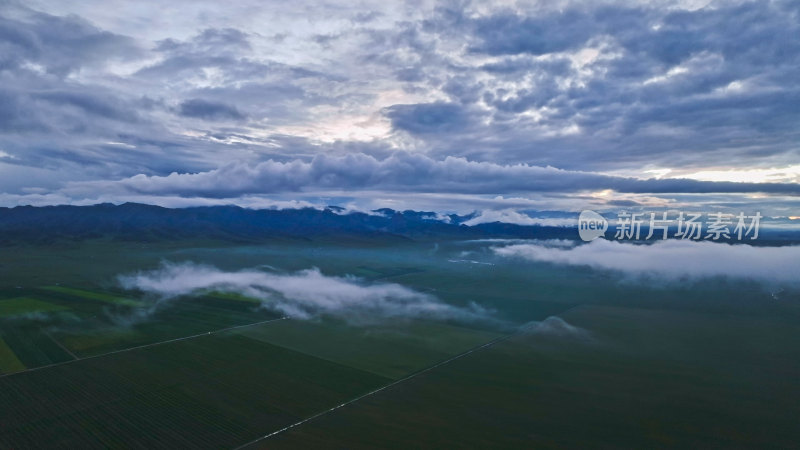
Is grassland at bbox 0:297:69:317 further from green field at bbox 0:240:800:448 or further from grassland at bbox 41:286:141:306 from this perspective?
grassland at bbox 41:286:141:306

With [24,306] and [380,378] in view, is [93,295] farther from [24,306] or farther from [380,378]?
[380,378]

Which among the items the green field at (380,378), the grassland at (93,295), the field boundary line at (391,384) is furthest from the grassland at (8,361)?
the field boundary line at (391,384)

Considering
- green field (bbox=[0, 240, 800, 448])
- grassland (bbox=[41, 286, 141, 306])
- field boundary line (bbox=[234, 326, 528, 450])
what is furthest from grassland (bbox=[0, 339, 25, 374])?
field boundary line (bbox=[234, 326, 528, 450])

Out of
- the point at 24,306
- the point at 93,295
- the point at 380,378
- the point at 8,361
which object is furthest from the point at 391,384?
the point at 93,295

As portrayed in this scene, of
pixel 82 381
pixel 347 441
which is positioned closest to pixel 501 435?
pixel 347 441

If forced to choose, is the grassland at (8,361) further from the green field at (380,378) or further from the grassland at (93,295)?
the grassland at (93,295)

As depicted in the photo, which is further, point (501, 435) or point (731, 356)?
point (731, 356)

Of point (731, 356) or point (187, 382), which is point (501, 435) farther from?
point (731, 356)

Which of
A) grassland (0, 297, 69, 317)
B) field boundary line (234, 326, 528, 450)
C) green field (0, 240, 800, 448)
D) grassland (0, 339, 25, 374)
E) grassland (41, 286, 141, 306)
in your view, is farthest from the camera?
grassland (41, 286, 141, 306)
